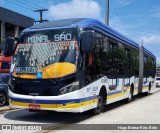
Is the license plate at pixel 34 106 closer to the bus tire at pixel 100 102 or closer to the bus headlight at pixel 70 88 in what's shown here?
the bus headlight at pixel 70 88

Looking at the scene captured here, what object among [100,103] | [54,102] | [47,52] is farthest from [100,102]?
[47,52]

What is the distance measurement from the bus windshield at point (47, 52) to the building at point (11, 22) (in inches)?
1259

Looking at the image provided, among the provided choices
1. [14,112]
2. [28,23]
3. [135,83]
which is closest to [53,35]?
[14,112]

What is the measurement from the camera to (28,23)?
5006 centimetres

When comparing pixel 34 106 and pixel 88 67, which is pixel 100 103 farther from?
pixel 34 106

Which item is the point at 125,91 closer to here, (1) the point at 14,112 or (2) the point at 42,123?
(1) the point at 14,112

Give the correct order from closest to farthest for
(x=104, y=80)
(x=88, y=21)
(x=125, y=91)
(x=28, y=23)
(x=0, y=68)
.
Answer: (x=88, y=21) < (x=104, y=80) < (x=125, y=91) < (x=0, y=68) < (x=28, y=23)

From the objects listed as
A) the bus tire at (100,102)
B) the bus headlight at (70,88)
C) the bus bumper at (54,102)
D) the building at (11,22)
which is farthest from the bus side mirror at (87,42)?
the building at (11,22)

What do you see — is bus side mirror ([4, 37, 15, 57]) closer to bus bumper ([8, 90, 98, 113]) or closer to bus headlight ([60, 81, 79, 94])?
bus bumper ([8, 90, 98, 113])

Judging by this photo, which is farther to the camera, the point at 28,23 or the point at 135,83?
the point at 28,23

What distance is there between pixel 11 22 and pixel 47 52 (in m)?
36.0

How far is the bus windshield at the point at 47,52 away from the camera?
1048 cm

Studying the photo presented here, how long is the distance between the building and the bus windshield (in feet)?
105

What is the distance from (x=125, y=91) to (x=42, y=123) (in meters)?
7.43
